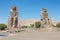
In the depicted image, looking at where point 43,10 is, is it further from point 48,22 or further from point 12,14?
point 12,14

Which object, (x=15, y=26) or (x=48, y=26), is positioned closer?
(x=15, y=26)

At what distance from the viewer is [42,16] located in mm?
74438

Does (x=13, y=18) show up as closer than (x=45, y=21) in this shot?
Yes

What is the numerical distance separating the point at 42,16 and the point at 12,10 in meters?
15.5

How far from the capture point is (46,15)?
7569 centimetres

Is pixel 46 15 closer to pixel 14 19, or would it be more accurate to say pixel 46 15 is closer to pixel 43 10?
pixel 43 10

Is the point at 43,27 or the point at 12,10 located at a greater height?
the point at 12,10

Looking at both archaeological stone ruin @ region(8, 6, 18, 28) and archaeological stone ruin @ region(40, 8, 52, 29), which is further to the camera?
archaeological stone ruin @ region(40, 8, 52, 29)

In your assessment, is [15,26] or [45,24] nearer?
[15,26]

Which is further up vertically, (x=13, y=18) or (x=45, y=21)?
(x=13, y=18)

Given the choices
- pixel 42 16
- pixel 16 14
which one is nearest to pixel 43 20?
pixel 42 16

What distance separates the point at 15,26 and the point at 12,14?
484 cm

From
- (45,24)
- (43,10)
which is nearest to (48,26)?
(45,24)

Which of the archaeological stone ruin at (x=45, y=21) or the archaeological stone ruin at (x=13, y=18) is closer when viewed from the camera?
the archaeological stone ruin at (x=13, y=18)
